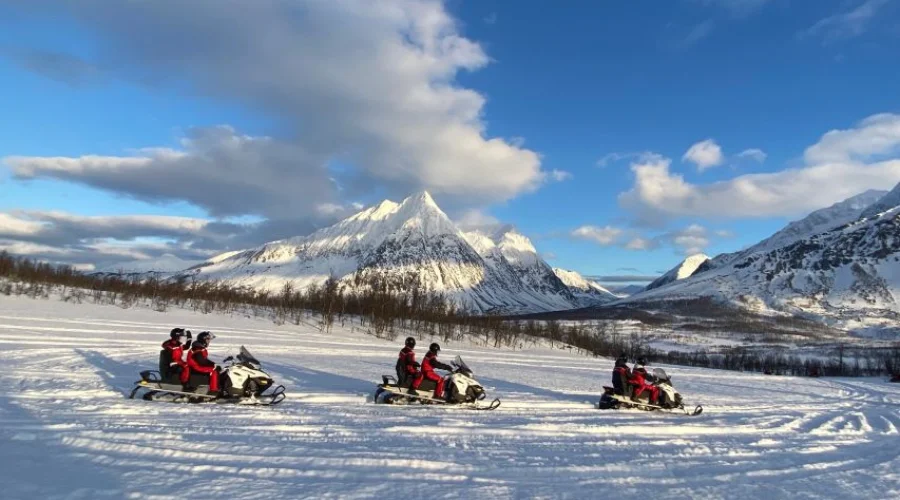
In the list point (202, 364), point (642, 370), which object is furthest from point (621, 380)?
point (202, 364)

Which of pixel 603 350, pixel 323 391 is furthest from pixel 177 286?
pixel 323 391

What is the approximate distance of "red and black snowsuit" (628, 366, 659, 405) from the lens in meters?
14.0

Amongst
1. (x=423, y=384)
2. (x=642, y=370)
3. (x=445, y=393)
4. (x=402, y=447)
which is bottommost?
(x=402, y=447)

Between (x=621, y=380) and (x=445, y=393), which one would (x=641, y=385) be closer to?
(x=621, y=380)

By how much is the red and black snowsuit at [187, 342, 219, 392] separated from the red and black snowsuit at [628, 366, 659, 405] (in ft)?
30.6

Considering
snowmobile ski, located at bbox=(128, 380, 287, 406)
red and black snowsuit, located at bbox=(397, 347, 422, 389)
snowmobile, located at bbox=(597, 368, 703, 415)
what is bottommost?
snowmobile ski, located at bbox=(128, 380, 287, 406)

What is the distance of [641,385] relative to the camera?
45.9 feet

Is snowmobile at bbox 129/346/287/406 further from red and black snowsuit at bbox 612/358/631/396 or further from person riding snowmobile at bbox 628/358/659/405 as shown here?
person riding snowmobile at bbox 628/358/659/405

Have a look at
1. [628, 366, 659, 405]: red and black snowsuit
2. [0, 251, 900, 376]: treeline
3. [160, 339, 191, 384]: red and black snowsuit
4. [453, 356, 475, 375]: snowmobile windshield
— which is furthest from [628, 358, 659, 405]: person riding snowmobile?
[0, 251, 900, 376]: treeline

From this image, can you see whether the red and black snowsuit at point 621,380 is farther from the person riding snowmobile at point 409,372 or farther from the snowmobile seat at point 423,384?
the person riding snowmobile at point 409,372

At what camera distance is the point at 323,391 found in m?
13.9

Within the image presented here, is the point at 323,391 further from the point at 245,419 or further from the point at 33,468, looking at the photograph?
the point at 33,468

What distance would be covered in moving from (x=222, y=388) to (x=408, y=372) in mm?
3899

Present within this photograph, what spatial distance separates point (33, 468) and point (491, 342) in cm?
5729
